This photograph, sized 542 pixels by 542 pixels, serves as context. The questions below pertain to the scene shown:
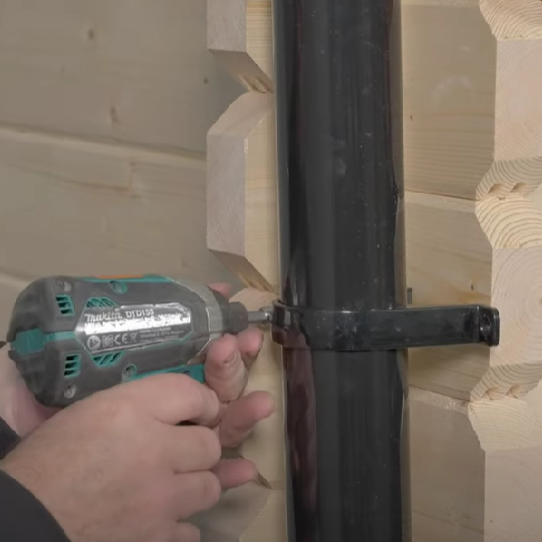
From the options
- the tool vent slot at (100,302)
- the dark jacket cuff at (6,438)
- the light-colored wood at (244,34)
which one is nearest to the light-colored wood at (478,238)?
the light-colored wood at (244,34)

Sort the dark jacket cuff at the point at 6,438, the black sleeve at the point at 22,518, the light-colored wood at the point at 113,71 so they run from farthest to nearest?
the light-colored wood at the point at 113,71 < the dark jacket cuff at the point at 6,438 < the black sleeve at the point at 22,518

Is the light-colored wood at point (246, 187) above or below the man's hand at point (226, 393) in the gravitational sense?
above

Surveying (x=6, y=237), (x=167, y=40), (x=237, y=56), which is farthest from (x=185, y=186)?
(x=6, y=237)

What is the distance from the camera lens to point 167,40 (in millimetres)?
1173

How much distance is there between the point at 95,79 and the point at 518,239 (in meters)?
0.67

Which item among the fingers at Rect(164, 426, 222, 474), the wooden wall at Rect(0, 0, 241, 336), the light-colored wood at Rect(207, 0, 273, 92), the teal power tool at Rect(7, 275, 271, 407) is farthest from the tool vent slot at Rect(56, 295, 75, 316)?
the wooden wall at Rect(0, 0, 241, 336)

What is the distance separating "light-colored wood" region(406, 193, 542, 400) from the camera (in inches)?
31.4

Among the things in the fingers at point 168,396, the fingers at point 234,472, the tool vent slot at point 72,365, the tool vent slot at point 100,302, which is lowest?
the fingers at point 234,472

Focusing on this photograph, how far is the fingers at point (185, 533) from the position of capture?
829 mm

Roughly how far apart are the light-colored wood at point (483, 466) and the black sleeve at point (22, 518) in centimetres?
31

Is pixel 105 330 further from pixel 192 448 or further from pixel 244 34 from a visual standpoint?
pixel 244 34

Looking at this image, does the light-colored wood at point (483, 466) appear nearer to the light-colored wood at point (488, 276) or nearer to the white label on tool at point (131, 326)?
the light-colored wood at point (488, 276)

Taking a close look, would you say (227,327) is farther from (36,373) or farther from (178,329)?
(36,373)

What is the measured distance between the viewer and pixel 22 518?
708mm
